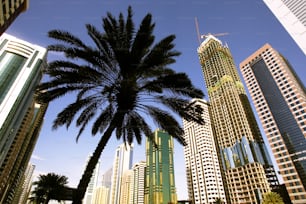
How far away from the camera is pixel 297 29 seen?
5996 mm

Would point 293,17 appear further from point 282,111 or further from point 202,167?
point 202,167

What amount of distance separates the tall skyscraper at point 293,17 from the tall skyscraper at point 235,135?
106829 millimetres

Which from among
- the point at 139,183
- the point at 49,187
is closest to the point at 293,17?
the point at 49,187

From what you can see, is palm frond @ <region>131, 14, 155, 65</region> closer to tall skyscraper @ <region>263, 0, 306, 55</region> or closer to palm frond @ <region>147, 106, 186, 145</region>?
palm frond @ <region>147, 106, 186, 145</region>

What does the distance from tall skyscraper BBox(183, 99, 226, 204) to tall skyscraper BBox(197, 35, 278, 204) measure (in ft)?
17.3

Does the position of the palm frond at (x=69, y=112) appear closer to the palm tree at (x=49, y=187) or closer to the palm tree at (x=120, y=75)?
the palm tree at (x=120, y=75)

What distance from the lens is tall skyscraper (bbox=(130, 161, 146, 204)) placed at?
171 meters

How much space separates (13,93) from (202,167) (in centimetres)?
11697

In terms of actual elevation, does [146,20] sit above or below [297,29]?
above

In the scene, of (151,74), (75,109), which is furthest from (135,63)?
(75,109)

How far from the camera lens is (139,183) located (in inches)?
6855

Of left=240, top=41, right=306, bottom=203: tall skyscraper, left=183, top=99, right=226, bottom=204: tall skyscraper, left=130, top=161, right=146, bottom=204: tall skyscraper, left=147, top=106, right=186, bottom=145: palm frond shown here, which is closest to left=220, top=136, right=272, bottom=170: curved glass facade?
left=183, top=99, right=226, bottom=204: tall skyscraper

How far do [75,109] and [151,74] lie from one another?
4072mm

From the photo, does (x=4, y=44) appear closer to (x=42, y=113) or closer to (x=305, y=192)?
(x=42, y=113)
